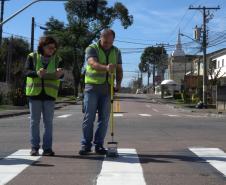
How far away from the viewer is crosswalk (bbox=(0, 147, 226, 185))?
22.9ft

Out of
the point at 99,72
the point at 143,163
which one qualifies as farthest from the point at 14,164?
the point at 99,72

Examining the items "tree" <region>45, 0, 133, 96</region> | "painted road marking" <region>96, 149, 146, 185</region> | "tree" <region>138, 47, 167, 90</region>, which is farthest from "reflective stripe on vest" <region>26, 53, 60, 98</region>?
"tree" <region>138, 47, 167, 90</region>

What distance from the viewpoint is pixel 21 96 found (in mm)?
42688

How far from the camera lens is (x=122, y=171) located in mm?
7523

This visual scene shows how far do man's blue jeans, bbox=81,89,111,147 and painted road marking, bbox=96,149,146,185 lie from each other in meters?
0.49

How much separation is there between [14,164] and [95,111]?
1.67 meters

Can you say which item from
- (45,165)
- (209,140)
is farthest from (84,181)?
(209,140)

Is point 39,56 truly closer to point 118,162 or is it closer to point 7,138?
point 118,162

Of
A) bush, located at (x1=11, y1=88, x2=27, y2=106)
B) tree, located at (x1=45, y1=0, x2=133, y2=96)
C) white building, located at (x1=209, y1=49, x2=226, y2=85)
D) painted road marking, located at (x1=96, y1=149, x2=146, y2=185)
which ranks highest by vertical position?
tree, located at (x1=45, y1=0, x2=133, y2=96)

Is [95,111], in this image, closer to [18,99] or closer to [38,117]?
[38,117]

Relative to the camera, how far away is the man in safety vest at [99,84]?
9031 mm

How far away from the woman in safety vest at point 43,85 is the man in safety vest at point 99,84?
19.4 inches

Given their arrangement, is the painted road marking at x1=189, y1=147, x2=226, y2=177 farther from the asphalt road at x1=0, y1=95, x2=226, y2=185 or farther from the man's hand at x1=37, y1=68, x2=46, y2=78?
the man's hand at x1=37, y1=68, x2=46, y2=78

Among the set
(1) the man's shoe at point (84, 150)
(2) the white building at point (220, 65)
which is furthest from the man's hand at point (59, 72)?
(2) the white building at point (220, 65)
